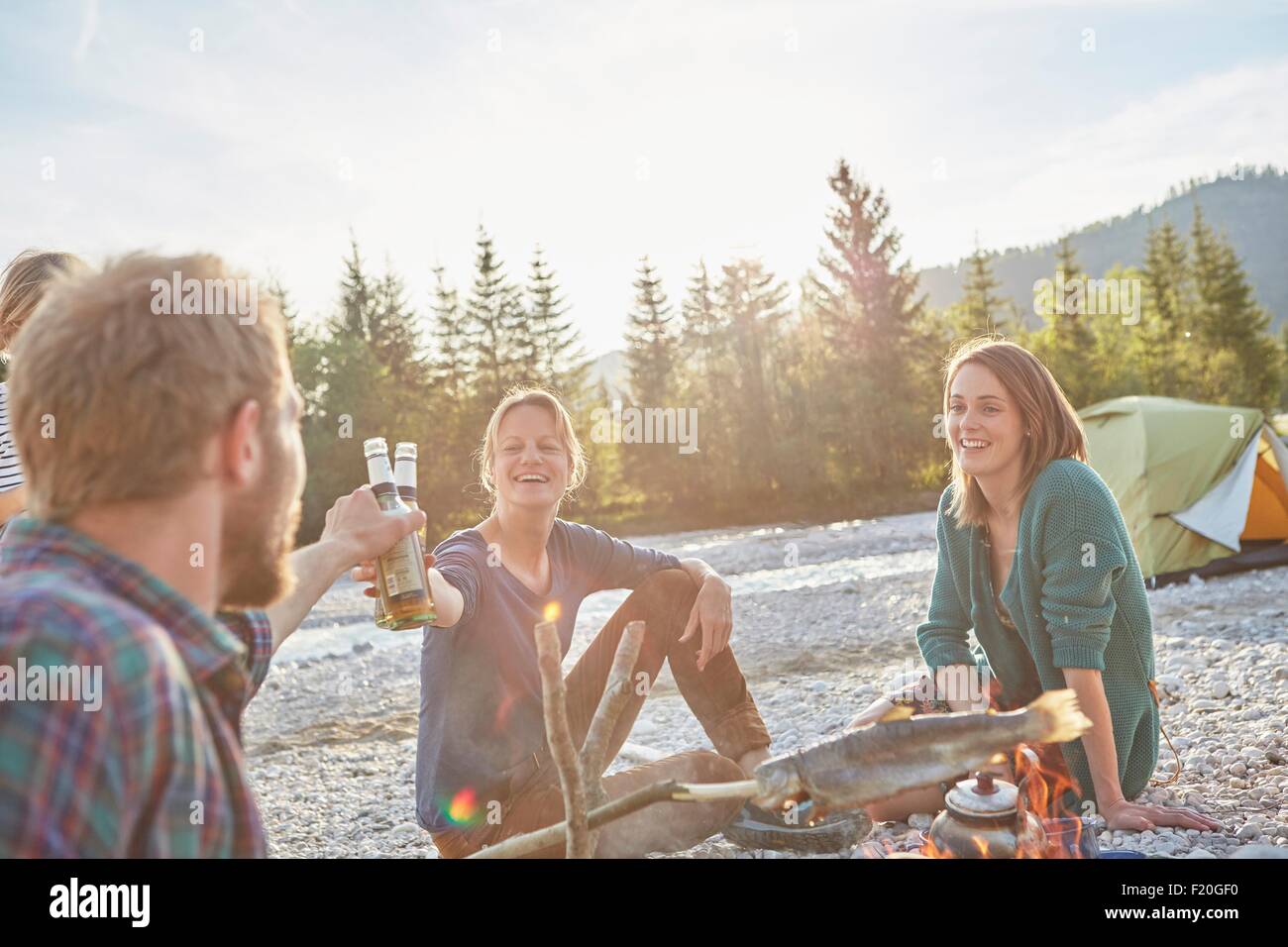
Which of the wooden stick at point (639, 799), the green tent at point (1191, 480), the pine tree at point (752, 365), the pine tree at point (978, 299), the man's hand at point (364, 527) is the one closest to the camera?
the wooden stick at point (639, 799)

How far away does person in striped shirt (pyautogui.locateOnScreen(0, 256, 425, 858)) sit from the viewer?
3.93 feet

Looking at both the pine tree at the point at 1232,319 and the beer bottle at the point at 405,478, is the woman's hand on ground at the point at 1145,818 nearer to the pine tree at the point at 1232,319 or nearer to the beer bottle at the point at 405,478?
the beer bottle at the point at 405,478

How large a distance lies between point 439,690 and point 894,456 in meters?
32.2

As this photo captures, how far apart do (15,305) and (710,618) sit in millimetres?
2950

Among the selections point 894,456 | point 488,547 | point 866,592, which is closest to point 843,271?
point 894,456

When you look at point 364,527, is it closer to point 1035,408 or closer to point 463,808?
point 463,808

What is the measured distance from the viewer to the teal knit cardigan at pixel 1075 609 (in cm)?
341

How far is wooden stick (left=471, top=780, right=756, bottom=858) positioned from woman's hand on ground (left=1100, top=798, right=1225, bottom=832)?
2.05 meters

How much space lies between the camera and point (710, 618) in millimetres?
3711

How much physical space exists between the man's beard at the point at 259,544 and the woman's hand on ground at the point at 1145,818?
10.5 feet

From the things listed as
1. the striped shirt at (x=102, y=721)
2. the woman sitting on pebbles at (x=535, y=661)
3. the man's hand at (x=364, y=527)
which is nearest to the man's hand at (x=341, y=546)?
the man's hand at (x=364, y=527)

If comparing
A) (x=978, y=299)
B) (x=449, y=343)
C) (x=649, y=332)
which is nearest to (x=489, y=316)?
(x=449, y=343)
